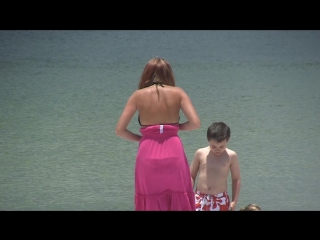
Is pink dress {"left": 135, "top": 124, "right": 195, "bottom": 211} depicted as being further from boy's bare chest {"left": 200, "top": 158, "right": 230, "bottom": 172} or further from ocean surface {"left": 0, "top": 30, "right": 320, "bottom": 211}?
ocean surface {"left": 0, "top": 30, "right": 320, "bottom": 211}

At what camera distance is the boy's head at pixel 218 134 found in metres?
4.51

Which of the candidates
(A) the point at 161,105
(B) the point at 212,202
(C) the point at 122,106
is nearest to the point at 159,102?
(A) the point at 161,105

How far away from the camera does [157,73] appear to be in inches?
166

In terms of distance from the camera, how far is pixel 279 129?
733 centimetres

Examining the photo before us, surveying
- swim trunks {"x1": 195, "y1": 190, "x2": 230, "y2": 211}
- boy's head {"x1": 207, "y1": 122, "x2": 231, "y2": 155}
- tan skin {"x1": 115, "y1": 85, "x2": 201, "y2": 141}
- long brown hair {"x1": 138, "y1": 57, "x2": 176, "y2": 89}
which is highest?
long brown hair {"x1": 138, "y1": 57, "x2": 176, "y2": 89}

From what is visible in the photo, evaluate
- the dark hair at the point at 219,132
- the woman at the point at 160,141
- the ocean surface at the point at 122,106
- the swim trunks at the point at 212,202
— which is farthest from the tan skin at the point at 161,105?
the ocean surface at the point at 122,106

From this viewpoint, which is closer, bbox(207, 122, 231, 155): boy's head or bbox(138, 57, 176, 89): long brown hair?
bbox(138, 57, 176, 89): long brown hair

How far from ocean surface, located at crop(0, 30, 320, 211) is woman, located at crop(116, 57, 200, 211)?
1338 millimetres

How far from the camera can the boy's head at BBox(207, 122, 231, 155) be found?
4.51m

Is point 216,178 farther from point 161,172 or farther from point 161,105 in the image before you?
point 161,105

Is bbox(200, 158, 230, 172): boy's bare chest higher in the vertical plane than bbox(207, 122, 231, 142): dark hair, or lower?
lower

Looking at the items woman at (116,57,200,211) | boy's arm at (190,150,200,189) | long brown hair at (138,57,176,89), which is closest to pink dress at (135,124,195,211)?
woman at (116,57,200,211)

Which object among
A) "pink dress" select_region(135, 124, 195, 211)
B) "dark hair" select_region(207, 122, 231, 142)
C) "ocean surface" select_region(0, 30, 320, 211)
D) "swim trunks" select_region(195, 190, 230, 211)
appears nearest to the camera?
"pink dress" select_region(135, 124, 195, 211)
